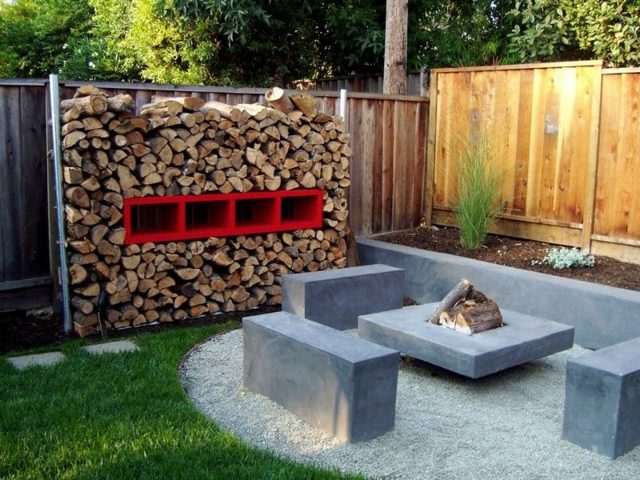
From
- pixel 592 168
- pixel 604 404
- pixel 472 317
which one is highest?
pixel 592 168

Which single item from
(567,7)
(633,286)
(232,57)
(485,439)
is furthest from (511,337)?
(232,57)

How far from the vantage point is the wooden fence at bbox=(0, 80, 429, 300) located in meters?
5.32

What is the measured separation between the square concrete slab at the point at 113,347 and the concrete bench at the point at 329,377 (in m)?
1.13

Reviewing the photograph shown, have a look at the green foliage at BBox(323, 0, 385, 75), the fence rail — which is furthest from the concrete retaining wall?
the green foliage at BBox(323, 0, 385, 75)

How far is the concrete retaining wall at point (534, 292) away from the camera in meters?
4.93

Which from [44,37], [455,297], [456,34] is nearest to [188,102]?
[455,297]

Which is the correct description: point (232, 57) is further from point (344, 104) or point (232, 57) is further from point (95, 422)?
point (95, 422)

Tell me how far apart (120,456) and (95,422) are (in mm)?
420

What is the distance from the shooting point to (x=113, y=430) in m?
3.29

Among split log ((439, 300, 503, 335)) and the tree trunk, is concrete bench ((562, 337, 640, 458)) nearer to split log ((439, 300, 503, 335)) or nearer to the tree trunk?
split log ((439, 300, 503, 335))

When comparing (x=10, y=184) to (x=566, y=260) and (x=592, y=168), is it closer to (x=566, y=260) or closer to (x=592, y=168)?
(x=566, y=260)

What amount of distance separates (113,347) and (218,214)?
153 cm

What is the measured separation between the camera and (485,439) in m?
3.51

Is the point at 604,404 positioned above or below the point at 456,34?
below
